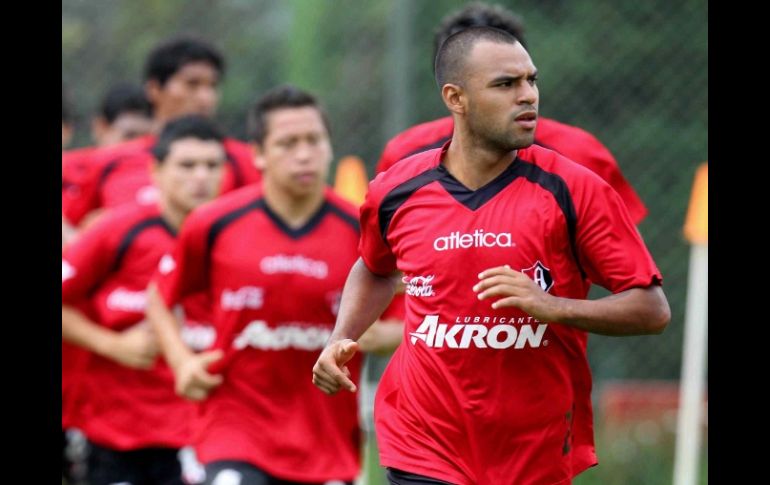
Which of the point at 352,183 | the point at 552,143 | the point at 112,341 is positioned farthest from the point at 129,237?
the point at 552,143

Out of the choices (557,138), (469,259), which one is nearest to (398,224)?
(469,259)

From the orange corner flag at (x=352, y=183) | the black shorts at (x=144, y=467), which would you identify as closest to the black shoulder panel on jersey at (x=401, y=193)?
the black shorts at (x=144, y=467)

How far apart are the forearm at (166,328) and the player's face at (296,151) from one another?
2.55ft

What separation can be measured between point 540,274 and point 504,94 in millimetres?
565

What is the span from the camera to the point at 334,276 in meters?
6.51

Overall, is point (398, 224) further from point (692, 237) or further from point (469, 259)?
point (692, 237)

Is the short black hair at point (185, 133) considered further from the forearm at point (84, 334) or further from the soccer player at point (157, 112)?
the forearm at point (84, 334)

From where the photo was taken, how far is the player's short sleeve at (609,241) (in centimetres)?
455

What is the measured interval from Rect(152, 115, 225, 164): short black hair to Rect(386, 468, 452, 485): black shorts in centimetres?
313

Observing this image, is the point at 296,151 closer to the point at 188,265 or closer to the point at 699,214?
the point at 188,265

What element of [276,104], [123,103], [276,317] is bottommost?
[276,317]

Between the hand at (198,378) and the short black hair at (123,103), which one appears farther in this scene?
the short black hair at (123,103)

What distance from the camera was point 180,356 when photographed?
6.70 metres
